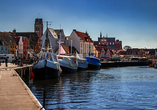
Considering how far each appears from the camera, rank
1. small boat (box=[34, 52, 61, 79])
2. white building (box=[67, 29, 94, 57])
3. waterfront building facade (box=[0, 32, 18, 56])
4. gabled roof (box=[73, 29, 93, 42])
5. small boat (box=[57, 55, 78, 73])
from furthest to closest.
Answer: gabled roof (box=[73, 29, 93, 42])
white building (box=[67, 29, 94, 57])
waterfront building facade (box=[0, 32, 18, 56])
small boat (box=[57, 55, 78, 73])
small boat (box=[34, 52, 61, 79])

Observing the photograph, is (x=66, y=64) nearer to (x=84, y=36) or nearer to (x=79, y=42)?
(x=79, y=42)

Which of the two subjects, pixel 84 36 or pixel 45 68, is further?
pixel 84 36

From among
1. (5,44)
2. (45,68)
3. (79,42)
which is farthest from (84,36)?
(45,68)

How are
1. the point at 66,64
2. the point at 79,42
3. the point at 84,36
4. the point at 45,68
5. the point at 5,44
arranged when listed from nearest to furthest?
the point at 45,68
the point at 66,64
the point at 5,44
the point at 79,42
the point at 84,36

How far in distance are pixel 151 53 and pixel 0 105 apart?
7538 inches

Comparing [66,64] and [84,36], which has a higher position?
[84,36]

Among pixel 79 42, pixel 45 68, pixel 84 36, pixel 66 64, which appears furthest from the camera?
pixel 84 36

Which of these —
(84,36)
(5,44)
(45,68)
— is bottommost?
(45,68)

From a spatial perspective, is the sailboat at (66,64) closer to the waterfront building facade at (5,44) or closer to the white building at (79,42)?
the white building at (79,42)

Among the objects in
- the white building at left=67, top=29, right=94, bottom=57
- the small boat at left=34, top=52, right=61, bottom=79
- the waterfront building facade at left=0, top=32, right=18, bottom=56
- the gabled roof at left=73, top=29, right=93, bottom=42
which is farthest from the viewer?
the gabled roof at left=73, top=29, right=93, bottom=42

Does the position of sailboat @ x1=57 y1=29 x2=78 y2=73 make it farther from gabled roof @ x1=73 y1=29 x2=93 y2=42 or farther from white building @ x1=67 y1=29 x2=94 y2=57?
gabled roof @ x1=73 y1=29 x2=93 y2=42

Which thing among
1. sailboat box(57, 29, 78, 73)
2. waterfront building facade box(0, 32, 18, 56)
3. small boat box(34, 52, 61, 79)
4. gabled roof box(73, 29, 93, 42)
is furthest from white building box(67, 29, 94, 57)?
small boat box(34, 52, 61, 79)

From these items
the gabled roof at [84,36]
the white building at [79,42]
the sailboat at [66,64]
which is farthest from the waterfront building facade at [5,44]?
the sailboat at [66,64]

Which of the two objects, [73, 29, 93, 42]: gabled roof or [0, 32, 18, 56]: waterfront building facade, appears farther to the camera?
[73, 29, 93, 42]: gabled roof
